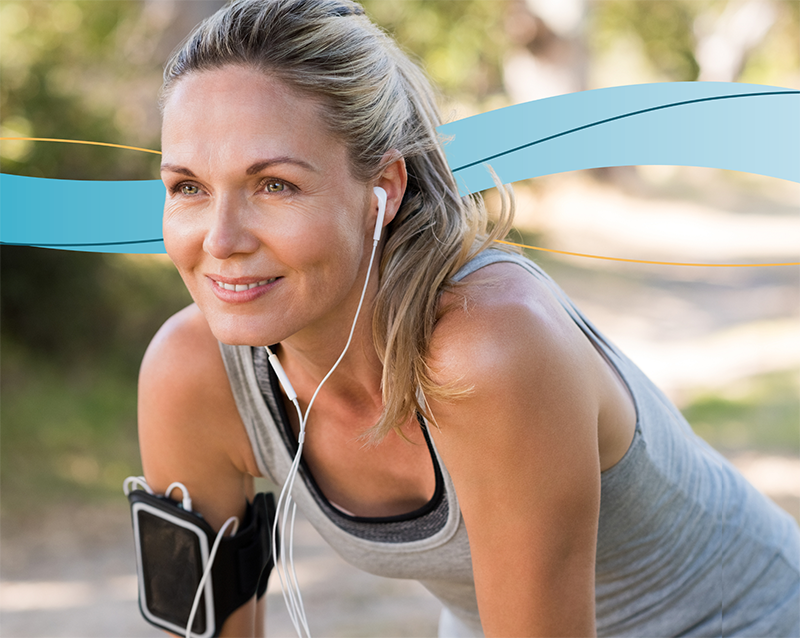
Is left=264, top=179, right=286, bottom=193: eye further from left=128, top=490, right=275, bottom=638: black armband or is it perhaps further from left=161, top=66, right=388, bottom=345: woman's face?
left=128, top=490, right=275, bottom=638: black armband

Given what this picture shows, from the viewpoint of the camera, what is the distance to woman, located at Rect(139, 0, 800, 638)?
1.27 m

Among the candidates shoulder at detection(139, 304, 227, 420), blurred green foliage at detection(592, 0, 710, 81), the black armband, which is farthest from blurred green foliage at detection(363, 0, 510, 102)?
the black armband

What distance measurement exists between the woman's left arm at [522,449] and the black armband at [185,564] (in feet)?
1.68

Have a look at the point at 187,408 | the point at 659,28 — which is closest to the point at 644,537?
the point at 187,408

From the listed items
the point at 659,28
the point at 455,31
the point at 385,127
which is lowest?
the point at 385,127

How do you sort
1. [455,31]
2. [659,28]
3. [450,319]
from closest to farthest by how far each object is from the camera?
1. [450,319]
2. [455,31]
3. [659,28]

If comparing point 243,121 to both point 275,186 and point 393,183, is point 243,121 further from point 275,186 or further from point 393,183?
point 393,183

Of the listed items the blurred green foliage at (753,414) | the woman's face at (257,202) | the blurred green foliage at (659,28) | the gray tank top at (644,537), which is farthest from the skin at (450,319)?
the blurred green foliage at (659,28)

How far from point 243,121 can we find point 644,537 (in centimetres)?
96

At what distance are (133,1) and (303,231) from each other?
380 inches

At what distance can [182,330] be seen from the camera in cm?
165

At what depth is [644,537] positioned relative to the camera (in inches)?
61.2

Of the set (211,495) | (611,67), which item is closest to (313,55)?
(211,495)

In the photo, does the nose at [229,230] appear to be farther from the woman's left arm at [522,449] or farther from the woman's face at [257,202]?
the woman's left arm at [522,449]
